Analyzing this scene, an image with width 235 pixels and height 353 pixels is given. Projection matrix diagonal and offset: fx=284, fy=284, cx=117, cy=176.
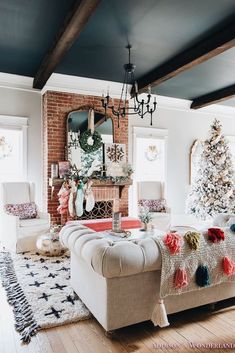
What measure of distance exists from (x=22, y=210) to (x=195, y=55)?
3718 mm

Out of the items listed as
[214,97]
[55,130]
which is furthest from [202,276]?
[214,97]

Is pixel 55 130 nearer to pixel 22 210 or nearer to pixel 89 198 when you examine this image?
pixel 89 198

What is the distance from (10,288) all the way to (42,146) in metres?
3.18

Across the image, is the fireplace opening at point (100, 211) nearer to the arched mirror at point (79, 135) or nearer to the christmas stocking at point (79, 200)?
the christmas stocking at point (79, 200)

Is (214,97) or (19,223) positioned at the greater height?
(214,97)

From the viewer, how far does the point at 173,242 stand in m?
2.23

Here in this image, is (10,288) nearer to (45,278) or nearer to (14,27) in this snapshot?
(45,278)

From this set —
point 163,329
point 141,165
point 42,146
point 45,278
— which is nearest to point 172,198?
point 141,165

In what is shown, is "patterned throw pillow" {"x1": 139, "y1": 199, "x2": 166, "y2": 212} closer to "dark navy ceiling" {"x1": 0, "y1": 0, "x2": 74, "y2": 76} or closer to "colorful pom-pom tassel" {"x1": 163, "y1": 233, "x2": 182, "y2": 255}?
"dark navy ceiling" {"x1": 0, "y1": 0, "x2": 74, "y2": 76}

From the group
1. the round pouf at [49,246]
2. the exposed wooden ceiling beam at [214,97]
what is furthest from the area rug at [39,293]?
the exposed wooden ceiling beam at [214,97]

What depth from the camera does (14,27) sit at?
11.8 feet

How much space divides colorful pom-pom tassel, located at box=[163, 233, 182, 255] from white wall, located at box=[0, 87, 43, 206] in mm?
3944

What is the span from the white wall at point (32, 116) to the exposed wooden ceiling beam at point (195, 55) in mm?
2183

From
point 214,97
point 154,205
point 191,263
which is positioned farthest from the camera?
point 214,97
